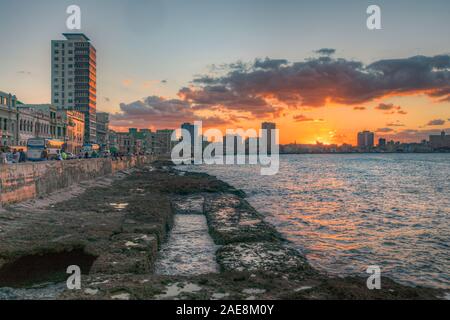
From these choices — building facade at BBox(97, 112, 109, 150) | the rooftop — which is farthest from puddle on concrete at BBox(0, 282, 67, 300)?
the rooftop

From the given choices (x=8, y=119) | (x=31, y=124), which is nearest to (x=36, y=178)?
(x=8, y=119)

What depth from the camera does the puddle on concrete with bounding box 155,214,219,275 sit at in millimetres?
11484

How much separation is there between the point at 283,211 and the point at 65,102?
159 metres

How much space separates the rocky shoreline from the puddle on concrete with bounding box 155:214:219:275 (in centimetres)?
32

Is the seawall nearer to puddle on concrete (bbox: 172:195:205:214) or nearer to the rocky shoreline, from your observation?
the rocky shoreline

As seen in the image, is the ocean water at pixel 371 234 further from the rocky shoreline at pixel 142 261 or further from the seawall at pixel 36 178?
the seawall at pixel 36 178

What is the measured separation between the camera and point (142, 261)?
35.6ft

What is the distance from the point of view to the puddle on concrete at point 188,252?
452 inches

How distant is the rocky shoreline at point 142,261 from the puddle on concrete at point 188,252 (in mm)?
316

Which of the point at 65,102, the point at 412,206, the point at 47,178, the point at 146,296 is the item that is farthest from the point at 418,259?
the point at 65,102

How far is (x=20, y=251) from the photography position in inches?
448

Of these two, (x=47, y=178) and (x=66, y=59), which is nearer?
(x=47, y=178)
